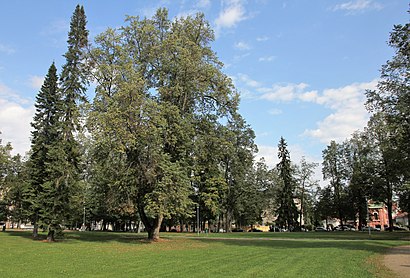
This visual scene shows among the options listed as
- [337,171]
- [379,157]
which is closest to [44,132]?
[379,157]

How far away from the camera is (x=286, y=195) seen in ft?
253

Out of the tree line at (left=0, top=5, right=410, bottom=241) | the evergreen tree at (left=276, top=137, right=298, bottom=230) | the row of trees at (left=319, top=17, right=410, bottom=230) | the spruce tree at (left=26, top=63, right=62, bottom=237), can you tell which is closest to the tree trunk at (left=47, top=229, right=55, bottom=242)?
the tree line at (left=0, top=5, right=410, bottom=241)

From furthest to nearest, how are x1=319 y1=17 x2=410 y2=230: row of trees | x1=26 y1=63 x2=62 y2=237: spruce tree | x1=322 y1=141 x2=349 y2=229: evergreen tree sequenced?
1. x1=322 y1=141 x2=349 y2=229: evergreen tree
2. x1=26 y1=63 x2=62 y2=237: spruce tree
3. x1=319 y1=17 x2=410 y2=230: row of trees

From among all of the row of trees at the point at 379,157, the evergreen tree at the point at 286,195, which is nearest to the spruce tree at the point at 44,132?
the row of trees at the point at 379,157

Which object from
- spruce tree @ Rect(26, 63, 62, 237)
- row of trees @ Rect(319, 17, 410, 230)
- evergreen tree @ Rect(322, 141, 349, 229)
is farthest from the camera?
evergreen tree @ Rect(322, 141, 349, 229)

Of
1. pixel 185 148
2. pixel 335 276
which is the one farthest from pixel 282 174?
pixel 335 276

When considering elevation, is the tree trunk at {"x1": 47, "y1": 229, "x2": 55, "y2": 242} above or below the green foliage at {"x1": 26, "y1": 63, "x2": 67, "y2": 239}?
below

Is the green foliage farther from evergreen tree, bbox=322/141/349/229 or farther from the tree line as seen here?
evergreen tree, bbox=322/141/349/229

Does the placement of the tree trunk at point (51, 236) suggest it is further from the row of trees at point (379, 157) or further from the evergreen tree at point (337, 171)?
the evergreen tree at point (337, 171)

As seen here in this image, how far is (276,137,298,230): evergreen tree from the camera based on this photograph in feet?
253

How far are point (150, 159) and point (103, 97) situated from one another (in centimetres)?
623

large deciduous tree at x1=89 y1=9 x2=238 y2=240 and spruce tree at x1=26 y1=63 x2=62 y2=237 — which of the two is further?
spruce tree at x1=26 y1=63 x2=62 y2=237

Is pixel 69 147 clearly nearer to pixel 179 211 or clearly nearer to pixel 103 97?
pixel 103 97

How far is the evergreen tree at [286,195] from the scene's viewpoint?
253ft
